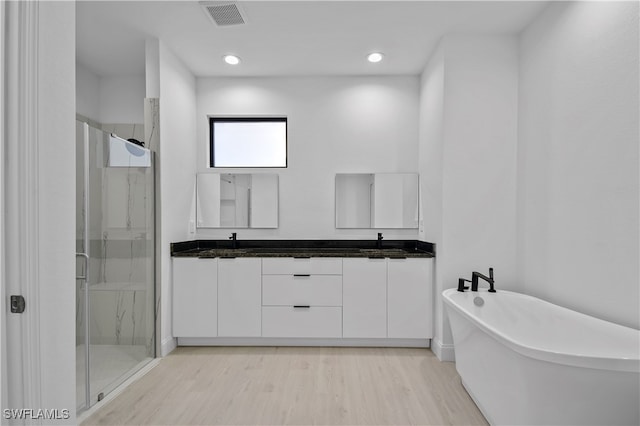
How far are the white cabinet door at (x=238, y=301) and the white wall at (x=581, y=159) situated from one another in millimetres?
2260

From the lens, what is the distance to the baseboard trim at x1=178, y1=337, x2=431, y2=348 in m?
3.19

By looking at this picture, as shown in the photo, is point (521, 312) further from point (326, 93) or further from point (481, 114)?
point (326, 93)

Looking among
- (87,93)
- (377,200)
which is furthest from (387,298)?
(87,93)

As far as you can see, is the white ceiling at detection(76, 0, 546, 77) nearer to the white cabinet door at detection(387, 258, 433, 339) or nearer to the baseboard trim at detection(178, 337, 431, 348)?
the white cabinet door at detection(387, 258, 433, 339)

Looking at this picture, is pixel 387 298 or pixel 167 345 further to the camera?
pixel 387 298

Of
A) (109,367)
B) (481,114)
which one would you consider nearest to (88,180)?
(109,367)

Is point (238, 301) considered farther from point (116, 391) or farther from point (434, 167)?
point (434, 167)

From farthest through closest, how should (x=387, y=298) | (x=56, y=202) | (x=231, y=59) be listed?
(x=231, y=59)
(x=387, y=298)
(x=56, y=202)

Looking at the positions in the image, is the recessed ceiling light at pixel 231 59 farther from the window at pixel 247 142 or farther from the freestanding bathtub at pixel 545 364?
the freestanding bathtub at pixel 545 364

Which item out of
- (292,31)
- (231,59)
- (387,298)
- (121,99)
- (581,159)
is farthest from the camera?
(121,99)

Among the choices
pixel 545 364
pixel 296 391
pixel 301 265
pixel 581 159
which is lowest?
pixel 296 391

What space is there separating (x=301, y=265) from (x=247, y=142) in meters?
1.53

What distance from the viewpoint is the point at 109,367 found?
2.41m

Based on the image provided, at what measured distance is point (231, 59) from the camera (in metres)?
3.26
